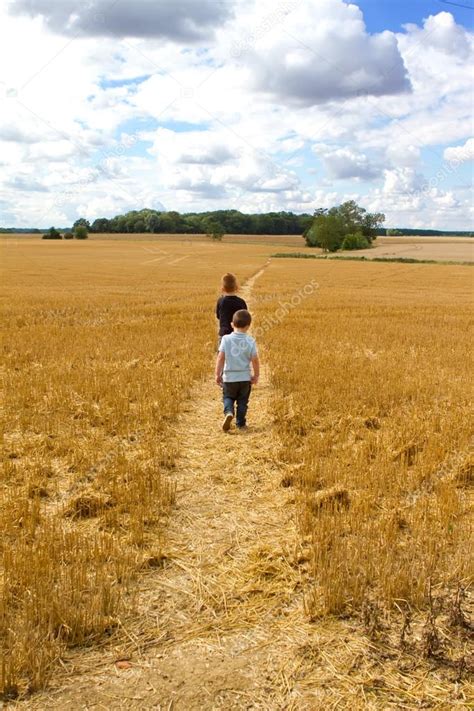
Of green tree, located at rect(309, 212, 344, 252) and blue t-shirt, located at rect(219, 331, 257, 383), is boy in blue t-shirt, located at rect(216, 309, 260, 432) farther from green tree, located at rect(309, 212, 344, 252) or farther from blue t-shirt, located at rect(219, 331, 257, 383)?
green tree, located at rect(309, 212, 344, 252)

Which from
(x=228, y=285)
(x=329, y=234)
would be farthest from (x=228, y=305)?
(x=329, y=234)

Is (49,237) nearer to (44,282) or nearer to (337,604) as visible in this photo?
(44,282)

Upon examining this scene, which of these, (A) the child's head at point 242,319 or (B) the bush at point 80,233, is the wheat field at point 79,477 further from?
(B) the bush at point 80,233

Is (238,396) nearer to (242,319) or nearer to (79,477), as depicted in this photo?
(242,319)

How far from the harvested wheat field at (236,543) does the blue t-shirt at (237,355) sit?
33.6 inches

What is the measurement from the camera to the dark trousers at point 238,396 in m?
7.97

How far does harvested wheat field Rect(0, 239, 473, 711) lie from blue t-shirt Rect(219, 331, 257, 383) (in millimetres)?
854

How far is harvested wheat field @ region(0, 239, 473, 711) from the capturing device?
3.24 m

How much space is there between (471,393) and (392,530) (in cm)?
594

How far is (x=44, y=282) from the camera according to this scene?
37.5m

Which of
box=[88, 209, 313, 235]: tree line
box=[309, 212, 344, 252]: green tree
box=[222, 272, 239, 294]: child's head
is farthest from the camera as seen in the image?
box=[88, 209, 313, 235]: tree line

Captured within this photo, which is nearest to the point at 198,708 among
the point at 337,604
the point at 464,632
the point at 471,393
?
the point at 337,604

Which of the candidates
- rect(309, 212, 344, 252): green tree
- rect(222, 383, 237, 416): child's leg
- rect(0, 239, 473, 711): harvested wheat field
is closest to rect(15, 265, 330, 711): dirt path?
rect(0, 239, 473, 711): harvested wheat field

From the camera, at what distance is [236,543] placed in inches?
189
